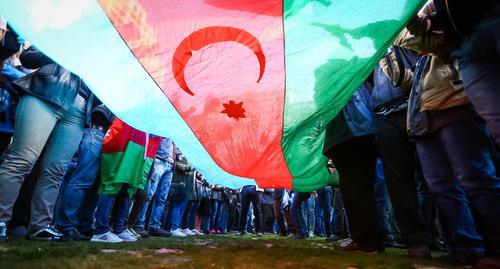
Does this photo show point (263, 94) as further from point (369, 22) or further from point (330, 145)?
point (369, 22)

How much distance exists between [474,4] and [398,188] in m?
1.51

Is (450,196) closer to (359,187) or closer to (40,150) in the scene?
(359,187)

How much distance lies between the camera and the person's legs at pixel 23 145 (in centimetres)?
264

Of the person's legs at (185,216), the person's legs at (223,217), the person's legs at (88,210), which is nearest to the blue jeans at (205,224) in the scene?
the person's legs at (223,217)

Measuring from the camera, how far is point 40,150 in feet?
9.58

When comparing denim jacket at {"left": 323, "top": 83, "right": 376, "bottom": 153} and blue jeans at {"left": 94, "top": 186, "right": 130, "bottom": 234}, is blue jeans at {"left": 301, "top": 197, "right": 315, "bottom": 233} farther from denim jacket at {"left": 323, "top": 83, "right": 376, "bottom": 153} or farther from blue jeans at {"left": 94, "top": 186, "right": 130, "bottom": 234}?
denim jacket at {"left": 323, "top": 83, "right": 376, "bottom": 153}

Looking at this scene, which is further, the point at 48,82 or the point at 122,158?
the point at 122,158

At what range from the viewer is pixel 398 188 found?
8.77 feet

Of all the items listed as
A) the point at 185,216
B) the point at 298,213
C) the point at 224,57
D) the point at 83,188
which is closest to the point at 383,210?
the point at 298,213

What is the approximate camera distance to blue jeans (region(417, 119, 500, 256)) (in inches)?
71.6

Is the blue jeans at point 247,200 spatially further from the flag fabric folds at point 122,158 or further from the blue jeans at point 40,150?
the blue jeans at point 40,150

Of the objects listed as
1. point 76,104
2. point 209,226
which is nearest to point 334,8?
point 76,104

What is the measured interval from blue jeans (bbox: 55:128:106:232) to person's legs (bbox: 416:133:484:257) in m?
3.44

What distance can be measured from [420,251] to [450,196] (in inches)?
19.1
